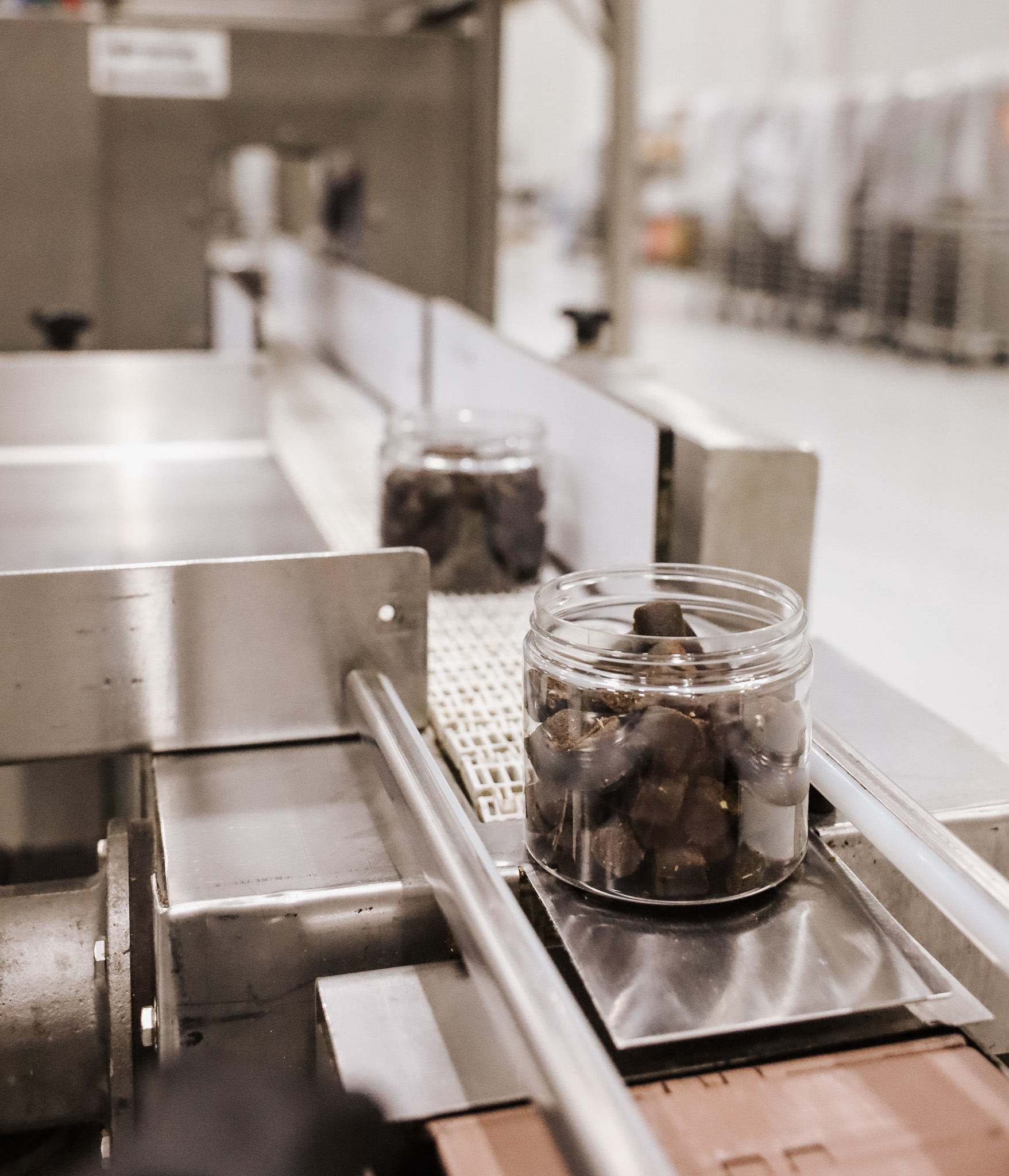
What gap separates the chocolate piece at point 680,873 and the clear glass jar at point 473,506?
62 cm

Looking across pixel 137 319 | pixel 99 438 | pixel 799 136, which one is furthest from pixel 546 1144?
pixel 799 136

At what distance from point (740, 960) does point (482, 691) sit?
0.40 meters

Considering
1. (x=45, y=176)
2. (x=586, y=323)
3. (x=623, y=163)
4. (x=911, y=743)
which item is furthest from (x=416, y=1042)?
(x=45, y=176)

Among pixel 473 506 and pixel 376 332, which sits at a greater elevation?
pixel 376 332

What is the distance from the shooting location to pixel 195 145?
270 cm

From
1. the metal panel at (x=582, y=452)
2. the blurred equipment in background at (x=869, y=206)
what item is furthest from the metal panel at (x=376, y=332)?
the blurred equipment in background at (x=869, y=206)

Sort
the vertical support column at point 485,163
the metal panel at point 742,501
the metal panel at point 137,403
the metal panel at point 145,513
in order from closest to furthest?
the metal panel at point 742,501 → the metal panel at point 145,513 → the metal panel at point 137,403 → the vertical support column at point 485,163

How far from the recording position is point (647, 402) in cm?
126

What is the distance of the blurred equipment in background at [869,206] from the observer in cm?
633

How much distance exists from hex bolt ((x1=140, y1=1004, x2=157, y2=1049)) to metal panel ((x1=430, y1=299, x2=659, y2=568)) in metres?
0.59

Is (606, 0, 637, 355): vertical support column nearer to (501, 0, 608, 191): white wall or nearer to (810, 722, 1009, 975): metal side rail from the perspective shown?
(810, 722, 1009, 975): metal side rail

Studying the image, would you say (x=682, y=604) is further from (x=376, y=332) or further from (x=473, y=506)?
(x=376, y=332)

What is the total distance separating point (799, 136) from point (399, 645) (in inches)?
283

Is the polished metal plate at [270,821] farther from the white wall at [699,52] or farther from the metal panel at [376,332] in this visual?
the white wall at [699,52]
